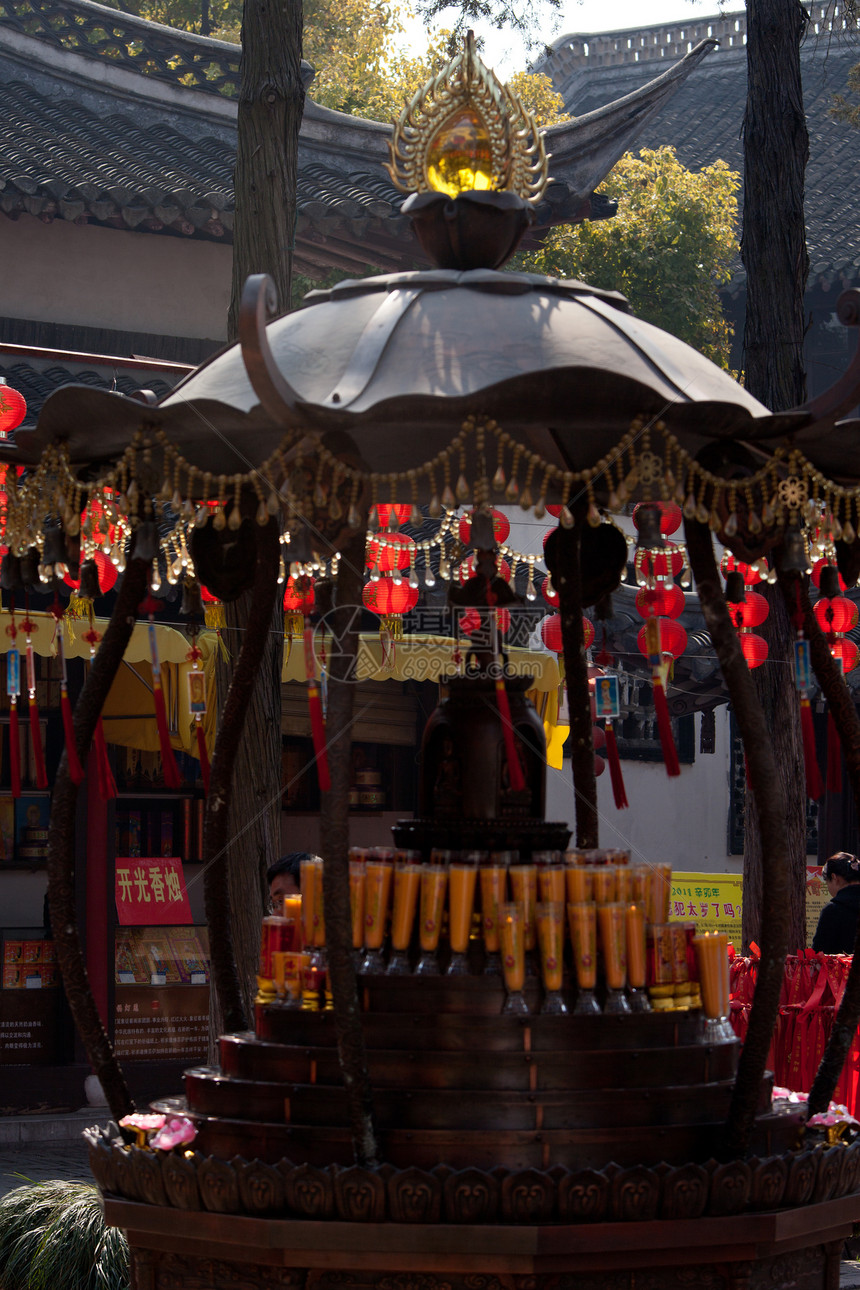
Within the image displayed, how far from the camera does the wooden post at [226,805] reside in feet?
18.8

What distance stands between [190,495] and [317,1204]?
210 centimetres

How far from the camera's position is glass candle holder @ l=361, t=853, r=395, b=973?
16.2 ft

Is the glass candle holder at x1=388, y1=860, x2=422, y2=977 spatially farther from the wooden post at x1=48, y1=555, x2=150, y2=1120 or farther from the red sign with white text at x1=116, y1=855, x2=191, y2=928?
the red sign with white text at x1=116, y1=855, x2=191, y2=928

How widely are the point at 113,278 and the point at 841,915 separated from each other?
28.5 feet

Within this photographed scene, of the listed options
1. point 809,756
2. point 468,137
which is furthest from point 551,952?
point 468,137

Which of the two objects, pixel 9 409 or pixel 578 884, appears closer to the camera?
pixel 578 884

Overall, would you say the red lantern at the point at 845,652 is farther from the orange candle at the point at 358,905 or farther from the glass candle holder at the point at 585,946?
the orange candle at the point at 358,905

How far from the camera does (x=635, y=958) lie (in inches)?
192

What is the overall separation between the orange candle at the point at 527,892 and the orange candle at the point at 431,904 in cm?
22

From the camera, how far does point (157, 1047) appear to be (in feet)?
38.0

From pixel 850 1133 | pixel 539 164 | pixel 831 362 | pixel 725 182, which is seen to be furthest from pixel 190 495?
pixel 831 362

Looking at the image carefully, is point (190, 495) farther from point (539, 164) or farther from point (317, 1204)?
point (317, 1204)

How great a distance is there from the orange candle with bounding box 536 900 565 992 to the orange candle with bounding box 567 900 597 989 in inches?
1.9

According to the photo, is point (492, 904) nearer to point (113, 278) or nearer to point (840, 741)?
point (840, 741)
